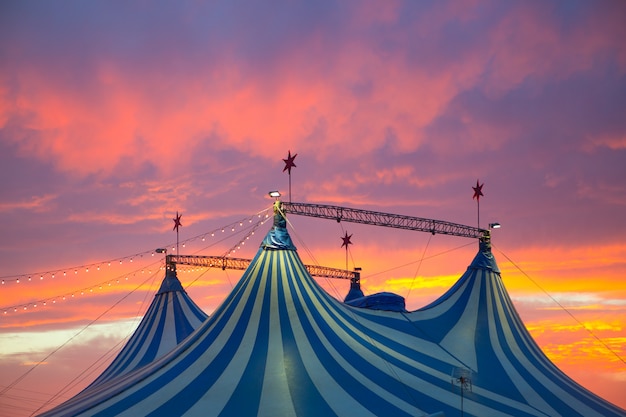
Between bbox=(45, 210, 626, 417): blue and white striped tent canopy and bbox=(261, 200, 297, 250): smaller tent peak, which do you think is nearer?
bbox=(45, 210, 626, 417): blue and white striped tent canopy

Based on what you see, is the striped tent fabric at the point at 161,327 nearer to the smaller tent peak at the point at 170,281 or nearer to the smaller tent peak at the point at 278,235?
the smaller tent peak at the point at 170,281

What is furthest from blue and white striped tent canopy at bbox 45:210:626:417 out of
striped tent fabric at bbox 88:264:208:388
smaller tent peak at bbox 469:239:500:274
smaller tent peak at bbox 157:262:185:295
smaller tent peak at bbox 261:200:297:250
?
smaller tent peak at bbox 157:262:185:295

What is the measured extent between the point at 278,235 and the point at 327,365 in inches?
101

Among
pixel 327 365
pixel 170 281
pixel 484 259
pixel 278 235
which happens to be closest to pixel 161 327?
pixel 170 281

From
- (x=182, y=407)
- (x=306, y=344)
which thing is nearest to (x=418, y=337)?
(x=306, y=344)

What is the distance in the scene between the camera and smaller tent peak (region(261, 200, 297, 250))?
1155 cm

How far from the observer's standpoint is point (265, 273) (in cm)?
1122

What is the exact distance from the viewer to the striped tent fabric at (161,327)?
49.1 feet

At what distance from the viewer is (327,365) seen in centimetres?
1016

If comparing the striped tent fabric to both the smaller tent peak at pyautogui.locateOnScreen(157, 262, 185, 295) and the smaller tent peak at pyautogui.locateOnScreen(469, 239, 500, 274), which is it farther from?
the smaller tent peak at pyautogui.locateOnScreen(469, 239, 500, 274)

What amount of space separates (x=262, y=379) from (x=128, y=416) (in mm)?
1858

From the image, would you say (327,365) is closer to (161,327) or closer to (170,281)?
(161,327)

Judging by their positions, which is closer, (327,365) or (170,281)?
(327,365)

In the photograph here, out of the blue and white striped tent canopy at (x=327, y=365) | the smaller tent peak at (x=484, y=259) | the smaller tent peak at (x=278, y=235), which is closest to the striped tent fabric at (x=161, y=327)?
the blue and white striped tent canopy at (x=327, y=365)
